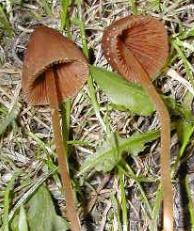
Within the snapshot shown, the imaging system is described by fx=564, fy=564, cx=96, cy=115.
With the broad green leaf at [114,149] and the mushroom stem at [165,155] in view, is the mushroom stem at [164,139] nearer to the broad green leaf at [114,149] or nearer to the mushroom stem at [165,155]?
the mushroom stem at [165,155]

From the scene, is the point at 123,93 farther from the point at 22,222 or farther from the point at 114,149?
the point at 22,222

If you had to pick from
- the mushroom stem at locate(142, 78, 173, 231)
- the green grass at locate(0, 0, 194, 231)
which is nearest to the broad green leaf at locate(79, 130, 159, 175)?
the green grass at locate(0, 0, 194, 231)

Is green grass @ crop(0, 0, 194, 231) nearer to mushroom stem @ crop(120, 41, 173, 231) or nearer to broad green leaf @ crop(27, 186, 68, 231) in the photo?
broad green leaf @ crop(27, 186, 68, 231)

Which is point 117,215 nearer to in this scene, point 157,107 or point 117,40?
point 157,107

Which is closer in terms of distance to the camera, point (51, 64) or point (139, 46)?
point (51, 64)

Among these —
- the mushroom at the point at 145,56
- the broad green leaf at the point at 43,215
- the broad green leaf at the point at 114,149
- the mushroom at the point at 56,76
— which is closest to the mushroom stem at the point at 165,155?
the mushroom at the point at 145,56

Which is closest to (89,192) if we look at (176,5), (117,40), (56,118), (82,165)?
(82,165)

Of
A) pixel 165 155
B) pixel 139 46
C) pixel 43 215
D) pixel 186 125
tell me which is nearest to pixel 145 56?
pixel 139 46
